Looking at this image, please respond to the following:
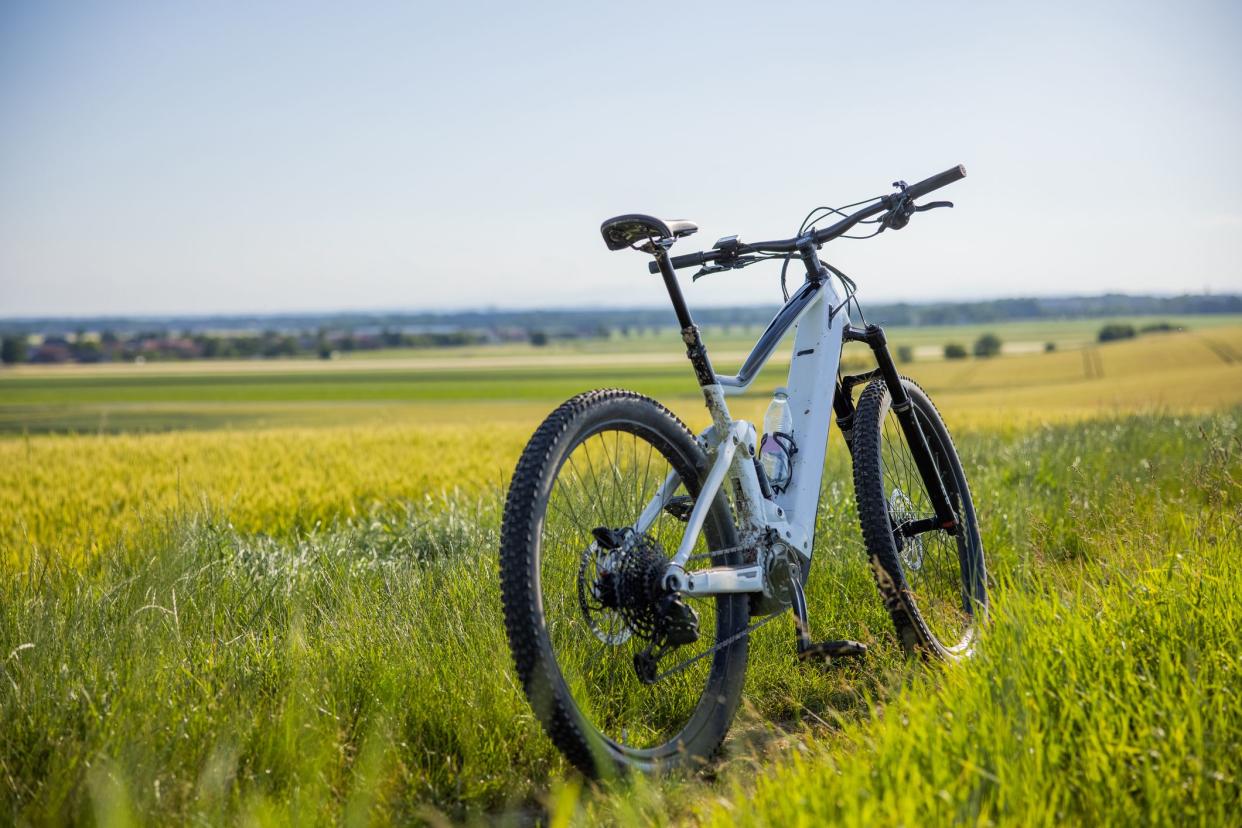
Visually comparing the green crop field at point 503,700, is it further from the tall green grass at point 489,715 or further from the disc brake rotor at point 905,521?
the disc brake rotor at point 905,521

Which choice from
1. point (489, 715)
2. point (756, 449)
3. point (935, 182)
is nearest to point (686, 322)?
point (756, 449)

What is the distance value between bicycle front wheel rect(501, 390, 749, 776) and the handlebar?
0.87 meters

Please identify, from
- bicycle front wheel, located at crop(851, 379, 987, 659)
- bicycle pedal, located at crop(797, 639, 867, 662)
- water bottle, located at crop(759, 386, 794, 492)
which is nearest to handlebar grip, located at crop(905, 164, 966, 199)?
bicycle front wheel, located at crop(851, 379, 987, 659)

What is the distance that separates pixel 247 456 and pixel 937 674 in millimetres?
11175

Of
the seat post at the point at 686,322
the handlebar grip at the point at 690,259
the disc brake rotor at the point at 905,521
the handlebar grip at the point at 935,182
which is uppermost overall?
the handlebar grip at the point at 935,182

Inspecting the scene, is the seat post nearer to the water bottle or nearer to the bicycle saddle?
the bicycle saddle

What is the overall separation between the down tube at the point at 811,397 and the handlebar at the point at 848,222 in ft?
0.66

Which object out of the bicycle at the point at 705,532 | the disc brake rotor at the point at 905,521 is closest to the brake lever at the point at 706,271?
the bicycle at the point at 705,532

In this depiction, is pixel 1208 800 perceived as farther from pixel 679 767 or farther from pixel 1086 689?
pixel 679 767

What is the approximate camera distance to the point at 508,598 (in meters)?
2.43

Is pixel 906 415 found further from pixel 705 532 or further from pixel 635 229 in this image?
pixel 635 229

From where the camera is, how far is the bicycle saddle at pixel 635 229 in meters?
2.95

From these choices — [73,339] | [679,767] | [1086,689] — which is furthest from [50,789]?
[73,339]

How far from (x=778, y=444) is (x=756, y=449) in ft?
0.63
